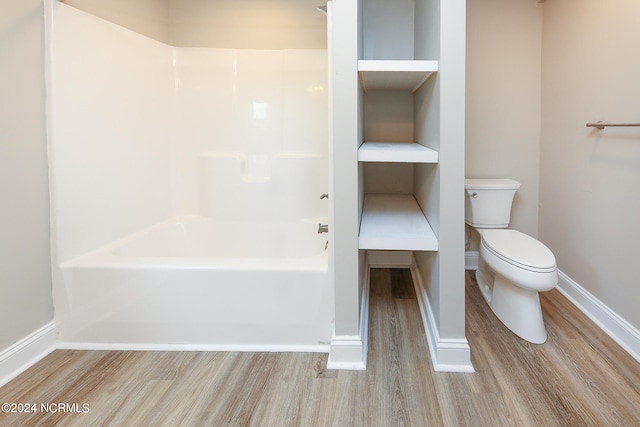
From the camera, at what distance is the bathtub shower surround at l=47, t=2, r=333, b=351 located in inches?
70.9

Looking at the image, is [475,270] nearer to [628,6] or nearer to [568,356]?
[568,356]

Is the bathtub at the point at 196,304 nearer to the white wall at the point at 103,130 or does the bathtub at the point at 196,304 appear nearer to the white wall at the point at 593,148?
the white wall at the point at 103,130

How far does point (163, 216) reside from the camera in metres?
2.65

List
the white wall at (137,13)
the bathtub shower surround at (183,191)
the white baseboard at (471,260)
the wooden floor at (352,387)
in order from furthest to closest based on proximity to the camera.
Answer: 1. the white baseboard at (471,260)
2. the white wall at (137,13)
3. the bathtub shower surround at (183,191)
4. the wooden floor at (352,387)

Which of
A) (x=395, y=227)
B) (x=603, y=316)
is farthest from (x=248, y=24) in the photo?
(x=603, y=316)

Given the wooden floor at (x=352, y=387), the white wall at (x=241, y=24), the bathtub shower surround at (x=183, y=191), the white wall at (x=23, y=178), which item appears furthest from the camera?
the white wall at (x=241, y=24)

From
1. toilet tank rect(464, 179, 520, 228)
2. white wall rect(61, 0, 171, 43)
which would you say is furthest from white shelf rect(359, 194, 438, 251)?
white wall rect(61, 0, 171, 43)

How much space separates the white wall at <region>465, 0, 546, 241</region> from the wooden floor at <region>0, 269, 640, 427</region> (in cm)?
125

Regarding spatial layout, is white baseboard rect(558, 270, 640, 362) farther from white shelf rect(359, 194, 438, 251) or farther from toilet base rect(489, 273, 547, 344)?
white shelf rect(359, 194, 438, 251)

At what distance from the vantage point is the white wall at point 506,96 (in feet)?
8.71

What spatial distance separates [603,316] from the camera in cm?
201

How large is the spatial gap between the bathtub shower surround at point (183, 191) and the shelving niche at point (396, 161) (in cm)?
33

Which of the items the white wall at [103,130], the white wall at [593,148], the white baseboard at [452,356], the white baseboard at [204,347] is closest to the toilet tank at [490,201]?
the white wall at [593,148]

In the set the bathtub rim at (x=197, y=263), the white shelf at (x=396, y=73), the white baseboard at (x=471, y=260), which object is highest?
the white shelf at (x=396, y=73)
